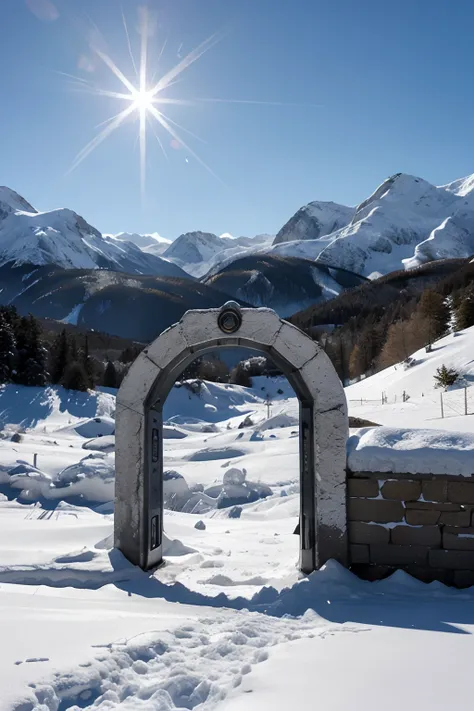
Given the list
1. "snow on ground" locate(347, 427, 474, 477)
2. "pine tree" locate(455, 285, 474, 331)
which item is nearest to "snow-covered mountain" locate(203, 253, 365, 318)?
"pine tree" locate(455, 285, 474, 331)

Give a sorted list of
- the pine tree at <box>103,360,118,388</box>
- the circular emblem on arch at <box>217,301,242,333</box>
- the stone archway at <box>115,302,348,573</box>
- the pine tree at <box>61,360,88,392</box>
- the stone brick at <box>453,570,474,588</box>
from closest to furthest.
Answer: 1. the stone brick at <box>453,570,474,588</box>
2. the stone archway at <box>115,302,348,573</box>
3. the circular emblem on arch at <box>217,301,242,333</box>
4. the pine tree at <box>61,360,88,392</box>
5. the pine tree at <box>103,360,118,388</box>

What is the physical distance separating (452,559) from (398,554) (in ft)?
1.79

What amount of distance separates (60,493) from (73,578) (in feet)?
30.7

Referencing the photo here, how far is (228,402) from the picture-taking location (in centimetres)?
5416

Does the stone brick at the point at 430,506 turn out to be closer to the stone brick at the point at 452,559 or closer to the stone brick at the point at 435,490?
the stone brick at the point at 435,490

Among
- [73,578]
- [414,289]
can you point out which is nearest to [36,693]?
[73,578]

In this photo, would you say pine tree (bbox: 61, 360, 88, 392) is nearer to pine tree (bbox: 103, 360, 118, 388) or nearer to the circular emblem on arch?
pine tree (bbox: 103, 360, 118, 388)

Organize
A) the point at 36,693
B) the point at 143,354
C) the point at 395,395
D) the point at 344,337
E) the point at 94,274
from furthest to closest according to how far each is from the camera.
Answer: the point at 94,274 < the point at 344,337 < the point at 395,395 < the point at 143,354 < the point at 36,693

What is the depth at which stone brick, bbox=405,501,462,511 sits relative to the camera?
211 inches

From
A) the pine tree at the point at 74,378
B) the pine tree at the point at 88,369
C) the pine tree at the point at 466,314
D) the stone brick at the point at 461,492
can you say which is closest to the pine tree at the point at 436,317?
the pine tree at the point at 466,314

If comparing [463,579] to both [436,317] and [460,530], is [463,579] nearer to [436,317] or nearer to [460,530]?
[460,530]

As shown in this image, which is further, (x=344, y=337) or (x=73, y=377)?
(x=344, y=337)

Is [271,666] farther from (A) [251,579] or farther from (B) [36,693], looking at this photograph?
(A) [251,579]

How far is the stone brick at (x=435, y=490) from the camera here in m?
5.42
